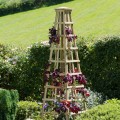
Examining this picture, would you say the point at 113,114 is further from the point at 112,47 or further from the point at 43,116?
the point at 112,47

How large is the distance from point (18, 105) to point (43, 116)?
981mm

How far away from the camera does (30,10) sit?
29516 mm

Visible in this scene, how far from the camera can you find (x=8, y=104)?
895 cm

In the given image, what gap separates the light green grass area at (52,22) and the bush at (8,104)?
9.87 m

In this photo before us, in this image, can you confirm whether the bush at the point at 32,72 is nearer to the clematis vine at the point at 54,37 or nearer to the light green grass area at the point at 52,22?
the clematis vine at the point at 54,37

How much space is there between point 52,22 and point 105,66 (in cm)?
1432

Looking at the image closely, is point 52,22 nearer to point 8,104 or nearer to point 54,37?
point 54,37

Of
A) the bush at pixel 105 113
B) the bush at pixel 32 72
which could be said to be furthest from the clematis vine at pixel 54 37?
the bush at pixel 32 72

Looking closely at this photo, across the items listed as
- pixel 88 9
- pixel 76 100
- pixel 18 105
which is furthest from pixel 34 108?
pixel 88 9

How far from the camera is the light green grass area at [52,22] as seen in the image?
20.8 metres

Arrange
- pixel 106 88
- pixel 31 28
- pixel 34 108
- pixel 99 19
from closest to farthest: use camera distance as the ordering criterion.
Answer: pixel 34 108 < pixel 106 88 < pixel 99 19 < pixel 31 28

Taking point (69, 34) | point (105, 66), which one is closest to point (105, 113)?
point (69, 34)

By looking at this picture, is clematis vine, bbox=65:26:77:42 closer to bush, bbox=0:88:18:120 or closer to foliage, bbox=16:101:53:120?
bush, bbox=0:88:18:120

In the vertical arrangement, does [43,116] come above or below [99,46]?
below
